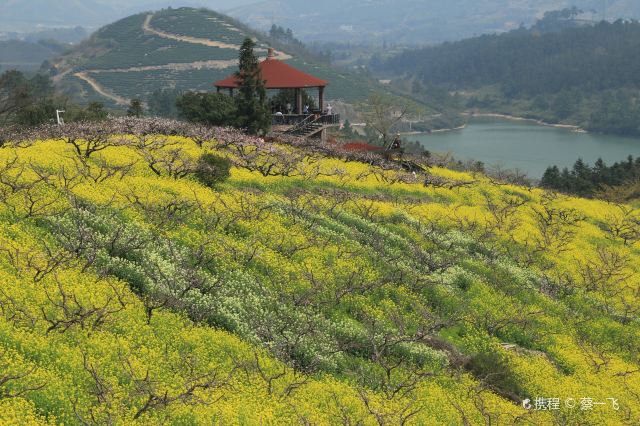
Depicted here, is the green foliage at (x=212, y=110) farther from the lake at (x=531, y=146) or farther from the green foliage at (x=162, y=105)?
the green foliage at (x=162, y=105)

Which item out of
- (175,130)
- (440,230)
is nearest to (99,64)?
(175,130)

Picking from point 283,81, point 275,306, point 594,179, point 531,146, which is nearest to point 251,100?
point 283,81

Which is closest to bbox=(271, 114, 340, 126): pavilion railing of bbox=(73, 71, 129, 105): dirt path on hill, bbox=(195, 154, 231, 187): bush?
bbox=(195, 154, 231, 187): bush

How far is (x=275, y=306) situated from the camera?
13.5 m

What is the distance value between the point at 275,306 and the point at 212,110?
2546 centimetres

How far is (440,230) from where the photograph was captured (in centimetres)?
2197

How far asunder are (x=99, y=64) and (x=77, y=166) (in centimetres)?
19882

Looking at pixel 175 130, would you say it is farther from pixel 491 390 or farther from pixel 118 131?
pixel 491 390

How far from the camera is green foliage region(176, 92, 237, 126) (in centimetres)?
3653

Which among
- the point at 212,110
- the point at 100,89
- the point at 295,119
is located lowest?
the point at 295,119

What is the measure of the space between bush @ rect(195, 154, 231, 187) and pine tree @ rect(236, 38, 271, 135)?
14.1 metres

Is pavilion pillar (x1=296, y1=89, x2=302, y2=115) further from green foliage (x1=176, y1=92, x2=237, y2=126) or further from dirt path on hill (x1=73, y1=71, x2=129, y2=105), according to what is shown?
dirt path on hill (x1=73, y1=71, x2=129, y2=105)

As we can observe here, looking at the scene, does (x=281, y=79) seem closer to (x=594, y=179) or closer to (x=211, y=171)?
(x=211, y=171)

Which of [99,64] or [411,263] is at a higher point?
[99,64]
